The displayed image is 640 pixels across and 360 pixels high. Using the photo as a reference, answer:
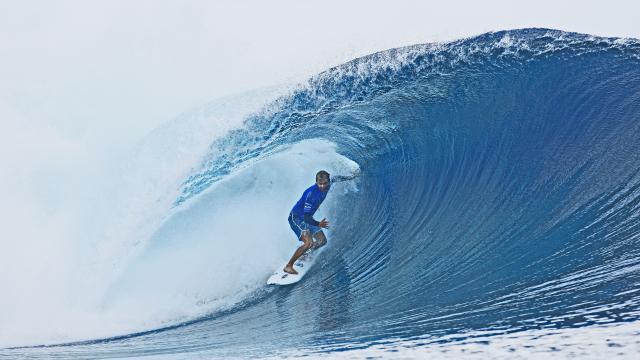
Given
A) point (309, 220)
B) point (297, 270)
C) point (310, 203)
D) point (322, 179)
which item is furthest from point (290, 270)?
point (322, 179)

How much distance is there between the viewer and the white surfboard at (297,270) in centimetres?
678

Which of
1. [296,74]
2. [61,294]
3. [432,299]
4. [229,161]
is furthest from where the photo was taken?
[296,74]

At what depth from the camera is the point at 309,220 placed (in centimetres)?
665

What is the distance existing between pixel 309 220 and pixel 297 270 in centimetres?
64

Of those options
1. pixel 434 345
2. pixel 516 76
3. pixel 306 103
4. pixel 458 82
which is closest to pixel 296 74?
pixel 306 103

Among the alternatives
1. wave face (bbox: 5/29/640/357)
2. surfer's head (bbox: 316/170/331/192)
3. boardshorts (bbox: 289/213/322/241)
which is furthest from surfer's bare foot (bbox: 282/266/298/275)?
surfer's head (bbox: 316/170/331/192)

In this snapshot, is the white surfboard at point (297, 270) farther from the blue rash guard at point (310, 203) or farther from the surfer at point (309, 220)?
the blue rash guard at point (310, 203)

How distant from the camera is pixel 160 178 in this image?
9.01 m

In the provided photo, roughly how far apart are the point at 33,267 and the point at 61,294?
0.67m

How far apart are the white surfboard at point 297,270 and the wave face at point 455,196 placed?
0.34 feet

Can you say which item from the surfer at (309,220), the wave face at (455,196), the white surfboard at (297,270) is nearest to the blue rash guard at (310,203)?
the surfer at (309,220)

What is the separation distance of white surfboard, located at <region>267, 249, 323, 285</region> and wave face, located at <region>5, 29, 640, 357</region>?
0.10 m

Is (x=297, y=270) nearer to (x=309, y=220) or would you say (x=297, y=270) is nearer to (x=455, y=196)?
(x=309, y=220)

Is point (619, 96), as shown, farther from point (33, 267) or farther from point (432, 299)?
point (33, 267)
